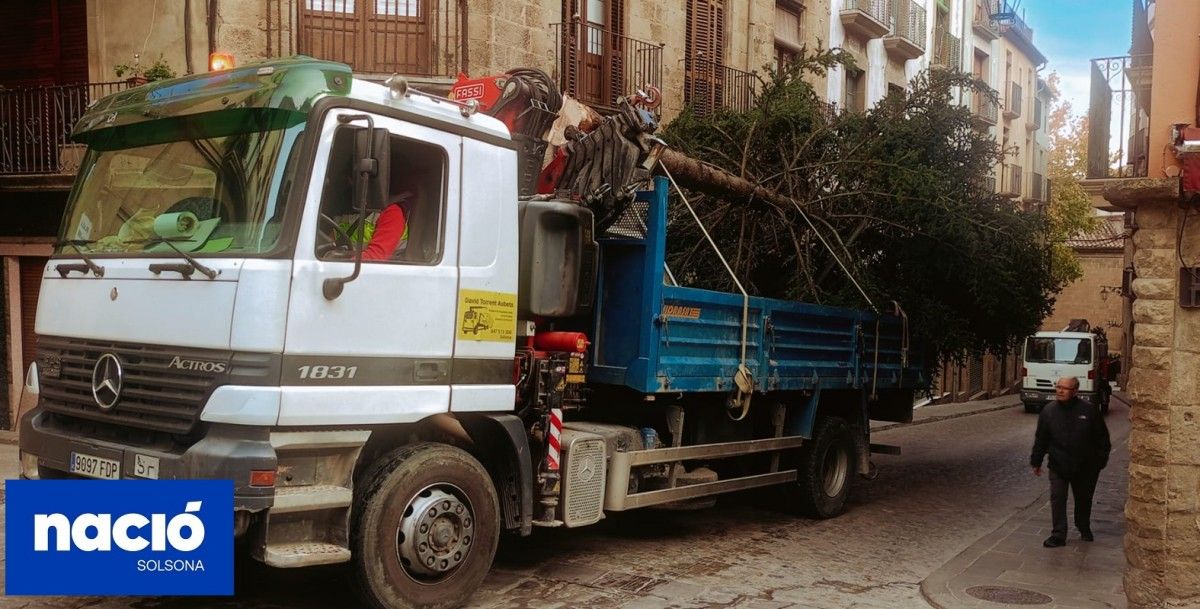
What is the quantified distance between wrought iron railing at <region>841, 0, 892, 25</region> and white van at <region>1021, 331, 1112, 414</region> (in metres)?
8.47

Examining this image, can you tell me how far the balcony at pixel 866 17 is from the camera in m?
23.0

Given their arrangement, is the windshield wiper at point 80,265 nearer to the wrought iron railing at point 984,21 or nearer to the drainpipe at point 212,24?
the drainpipe at point 212,24

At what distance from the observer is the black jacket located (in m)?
8.63

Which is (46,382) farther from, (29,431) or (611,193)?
(611,193)

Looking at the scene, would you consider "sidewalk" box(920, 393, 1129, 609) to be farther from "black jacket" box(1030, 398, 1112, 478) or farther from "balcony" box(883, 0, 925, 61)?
"balcony" box(883, 0, 925, 61)

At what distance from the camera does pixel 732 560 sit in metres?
7.47

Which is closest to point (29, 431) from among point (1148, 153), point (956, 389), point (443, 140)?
point (443, 140)

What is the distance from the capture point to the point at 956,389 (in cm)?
2955

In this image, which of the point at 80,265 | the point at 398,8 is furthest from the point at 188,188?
the point at 398,8

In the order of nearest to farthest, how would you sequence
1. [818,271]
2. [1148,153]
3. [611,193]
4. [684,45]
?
1. [1148,153]
2. [611,193]
3. [818,271]
4. [684,45]

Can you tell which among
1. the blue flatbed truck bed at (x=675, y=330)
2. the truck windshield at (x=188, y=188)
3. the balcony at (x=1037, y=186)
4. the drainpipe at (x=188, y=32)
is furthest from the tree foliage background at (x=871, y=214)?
the balcony at (x=1037, y=186)

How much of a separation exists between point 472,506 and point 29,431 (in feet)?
7.61

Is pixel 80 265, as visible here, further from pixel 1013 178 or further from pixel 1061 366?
pixel 1013 178

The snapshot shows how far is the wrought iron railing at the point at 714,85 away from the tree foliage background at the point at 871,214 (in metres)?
6.32
